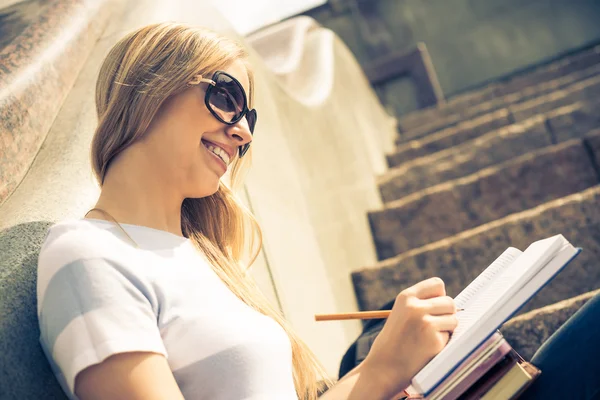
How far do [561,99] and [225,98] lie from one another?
335cm

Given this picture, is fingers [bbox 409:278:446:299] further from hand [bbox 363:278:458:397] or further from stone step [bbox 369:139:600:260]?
stone step [bbox 369:139:600:260]

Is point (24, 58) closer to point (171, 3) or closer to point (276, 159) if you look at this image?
point (171, 3)

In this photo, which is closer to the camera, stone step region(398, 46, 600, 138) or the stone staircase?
the stone staircase

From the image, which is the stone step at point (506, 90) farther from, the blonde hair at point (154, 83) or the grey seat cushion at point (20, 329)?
the grey seat cushion at point (20, 329)

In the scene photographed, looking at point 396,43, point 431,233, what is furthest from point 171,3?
point 396,43

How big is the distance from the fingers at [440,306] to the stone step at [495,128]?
9.25ft

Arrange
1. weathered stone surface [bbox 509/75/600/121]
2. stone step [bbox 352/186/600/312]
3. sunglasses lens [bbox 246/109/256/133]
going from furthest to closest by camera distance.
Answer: weathered stone surface [bbox 509/75/600/121], stone step [bbox 352/186/600/312], sunglasses lens [bbox 246/109/256/133]

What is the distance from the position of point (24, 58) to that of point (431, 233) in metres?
2.11

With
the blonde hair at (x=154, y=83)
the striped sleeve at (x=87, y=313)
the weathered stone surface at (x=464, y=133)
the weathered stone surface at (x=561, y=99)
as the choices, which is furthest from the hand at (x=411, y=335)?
the weathered stone surface at (x=464, y=133)

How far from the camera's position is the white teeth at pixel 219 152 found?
1.32 metres

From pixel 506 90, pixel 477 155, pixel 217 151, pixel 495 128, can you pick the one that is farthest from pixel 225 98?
pixel 506 90

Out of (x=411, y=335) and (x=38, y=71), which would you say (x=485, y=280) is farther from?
(x=38, y=71)

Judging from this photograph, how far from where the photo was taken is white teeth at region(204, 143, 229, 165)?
1324 mm

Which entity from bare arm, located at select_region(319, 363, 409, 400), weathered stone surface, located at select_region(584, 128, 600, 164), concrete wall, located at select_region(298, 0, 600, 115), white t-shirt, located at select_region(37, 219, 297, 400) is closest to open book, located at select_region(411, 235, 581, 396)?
bare arm, located at select_region(319, 363, 409, 400)
